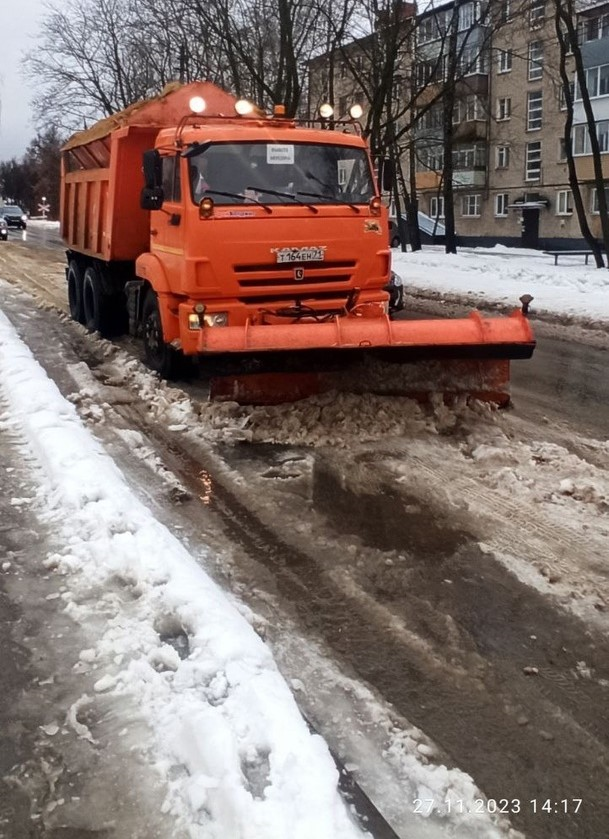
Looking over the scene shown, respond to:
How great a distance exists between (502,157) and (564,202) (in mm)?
5575

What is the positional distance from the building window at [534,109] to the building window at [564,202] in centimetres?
456

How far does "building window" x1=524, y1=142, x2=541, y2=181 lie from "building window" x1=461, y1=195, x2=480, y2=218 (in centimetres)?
344

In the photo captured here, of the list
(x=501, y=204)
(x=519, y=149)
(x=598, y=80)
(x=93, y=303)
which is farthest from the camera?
(x=501, y=204)

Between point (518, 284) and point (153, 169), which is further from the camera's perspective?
point (518, 284)

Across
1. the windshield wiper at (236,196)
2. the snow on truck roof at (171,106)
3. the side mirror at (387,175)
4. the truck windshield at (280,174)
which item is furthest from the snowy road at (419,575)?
the snow on truck roof at (171,106)

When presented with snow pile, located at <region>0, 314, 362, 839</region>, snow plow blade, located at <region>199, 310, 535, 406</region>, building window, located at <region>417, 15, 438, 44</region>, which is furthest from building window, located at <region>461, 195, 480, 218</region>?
snow pile, located at <region>0, 314, 362, 839</region>

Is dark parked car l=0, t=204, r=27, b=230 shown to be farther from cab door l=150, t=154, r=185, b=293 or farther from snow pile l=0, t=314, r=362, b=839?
snow pile l=0, t=314, r=362, b=839

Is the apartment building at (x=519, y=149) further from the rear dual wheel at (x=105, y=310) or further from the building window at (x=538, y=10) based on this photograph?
the rear dual wheel at (x=105, y=310)

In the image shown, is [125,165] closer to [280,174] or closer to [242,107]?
[242,107]

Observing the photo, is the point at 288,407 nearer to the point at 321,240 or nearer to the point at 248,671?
the point at 321,240

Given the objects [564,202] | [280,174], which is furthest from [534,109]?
[280,174]

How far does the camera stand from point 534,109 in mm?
45844

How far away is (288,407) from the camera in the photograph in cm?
678

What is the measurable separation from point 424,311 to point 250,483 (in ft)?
33.9
